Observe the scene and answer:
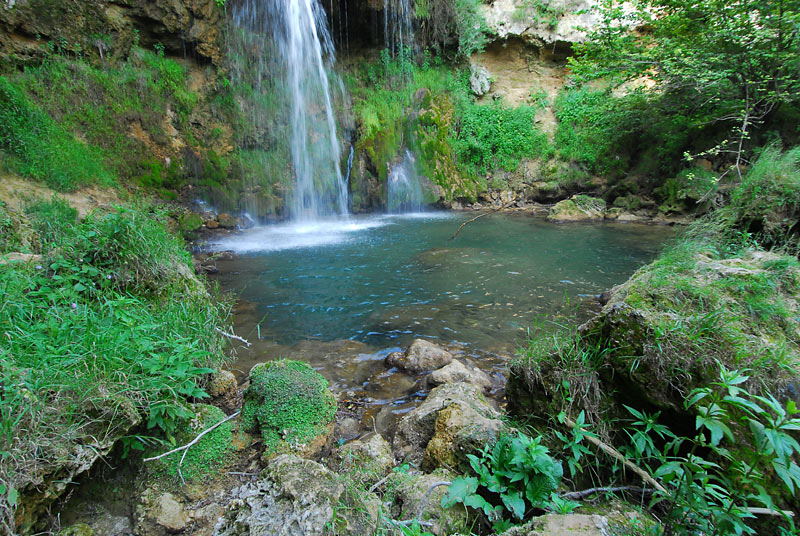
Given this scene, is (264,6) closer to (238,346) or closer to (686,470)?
(238,346)

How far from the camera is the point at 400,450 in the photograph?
2.56 m

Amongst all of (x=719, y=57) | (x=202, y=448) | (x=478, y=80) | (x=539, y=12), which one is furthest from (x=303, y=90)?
(x=202, y=448)

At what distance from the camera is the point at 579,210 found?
38.3 ft

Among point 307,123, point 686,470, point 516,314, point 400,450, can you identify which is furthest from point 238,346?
point 307,123

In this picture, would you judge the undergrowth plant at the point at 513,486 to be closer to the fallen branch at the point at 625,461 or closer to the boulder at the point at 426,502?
the boulder at the point at 426,502

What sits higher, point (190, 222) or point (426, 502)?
point (190, 222)

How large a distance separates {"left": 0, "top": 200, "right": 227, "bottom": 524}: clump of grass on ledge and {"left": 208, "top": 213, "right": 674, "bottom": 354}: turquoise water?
1.50 metres

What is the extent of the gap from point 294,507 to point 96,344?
1.65 metres

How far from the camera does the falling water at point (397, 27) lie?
14.0 metres

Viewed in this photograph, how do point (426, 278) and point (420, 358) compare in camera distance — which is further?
point (426, 278)

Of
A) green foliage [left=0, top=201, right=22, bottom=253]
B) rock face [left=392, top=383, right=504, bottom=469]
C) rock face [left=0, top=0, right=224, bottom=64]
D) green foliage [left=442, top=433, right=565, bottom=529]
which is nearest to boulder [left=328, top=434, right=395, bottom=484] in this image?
rock face [left=392, top=383, right=504, bottom=469]

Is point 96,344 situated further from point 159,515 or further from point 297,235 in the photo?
point 297,235

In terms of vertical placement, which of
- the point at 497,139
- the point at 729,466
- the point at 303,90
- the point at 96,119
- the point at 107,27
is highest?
the point at 107,27

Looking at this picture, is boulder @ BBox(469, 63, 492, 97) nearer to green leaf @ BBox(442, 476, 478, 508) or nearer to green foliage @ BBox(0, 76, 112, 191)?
green foliage @ BBox(0, 76, 112, 191)
